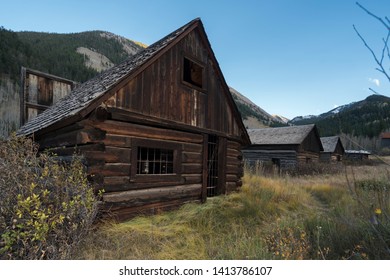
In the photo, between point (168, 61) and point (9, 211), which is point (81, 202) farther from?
point (168, 61)

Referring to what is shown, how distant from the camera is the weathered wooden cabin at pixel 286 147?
2330cm

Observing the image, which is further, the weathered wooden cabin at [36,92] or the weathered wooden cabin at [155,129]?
the weathered wooden cabin at [36,92]

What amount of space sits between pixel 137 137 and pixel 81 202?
2.57m

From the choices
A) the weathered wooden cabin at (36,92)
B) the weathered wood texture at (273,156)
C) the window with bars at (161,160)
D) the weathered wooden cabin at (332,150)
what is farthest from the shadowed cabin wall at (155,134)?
the weathered wooden cabin at (332,150)

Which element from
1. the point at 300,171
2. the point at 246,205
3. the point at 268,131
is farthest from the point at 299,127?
the point at 246,205

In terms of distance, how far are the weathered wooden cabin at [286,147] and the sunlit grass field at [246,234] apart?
1604 cm

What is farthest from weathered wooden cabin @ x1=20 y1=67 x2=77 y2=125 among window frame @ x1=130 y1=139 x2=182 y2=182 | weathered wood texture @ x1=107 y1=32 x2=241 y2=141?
window frame @ x1=130 y1=139 x2=182 y2=182

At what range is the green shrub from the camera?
10.7 feet

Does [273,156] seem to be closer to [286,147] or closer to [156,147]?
[286,147]

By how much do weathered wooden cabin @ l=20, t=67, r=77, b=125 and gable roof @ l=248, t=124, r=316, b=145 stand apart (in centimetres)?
1936

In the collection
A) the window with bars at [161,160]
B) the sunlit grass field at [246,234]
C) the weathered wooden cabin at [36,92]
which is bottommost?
the sunlit grass field at [246,234]

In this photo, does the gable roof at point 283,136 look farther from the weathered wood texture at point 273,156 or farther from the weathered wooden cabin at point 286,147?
the weathered wood texture at point 273,156

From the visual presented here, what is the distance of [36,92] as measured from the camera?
10844mm

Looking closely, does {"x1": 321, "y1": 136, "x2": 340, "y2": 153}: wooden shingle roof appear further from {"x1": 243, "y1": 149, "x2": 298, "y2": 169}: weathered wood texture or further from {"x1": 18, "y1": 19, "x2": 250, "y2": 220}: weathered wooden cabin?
{"x1": 18, "y1": 19, "x2": 250, "y2": 220}: weathered wooden cabin
